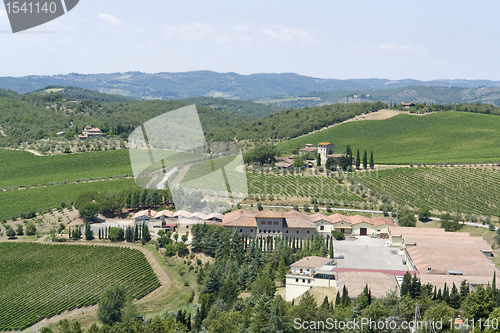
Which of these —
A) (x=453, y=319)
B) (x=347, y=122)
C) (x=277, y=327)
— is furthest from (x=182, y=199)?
(x=347, y=122)

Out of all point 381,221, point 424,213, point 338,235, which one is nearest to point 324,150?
point 424,213

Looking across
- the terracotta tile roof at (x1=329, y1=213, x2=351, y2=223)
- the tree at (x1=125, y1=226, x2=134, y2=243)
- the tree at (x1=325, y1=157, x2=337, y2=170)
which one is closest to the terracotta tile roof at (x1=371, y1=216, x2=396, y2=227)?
the terracotta tile roof at (x1=329, y1=213, x2=351, y2=223)

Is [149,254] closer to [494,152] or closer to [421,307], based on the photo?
[421,307]

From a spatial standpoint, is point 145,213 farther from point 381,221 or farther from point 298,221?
point 381,221

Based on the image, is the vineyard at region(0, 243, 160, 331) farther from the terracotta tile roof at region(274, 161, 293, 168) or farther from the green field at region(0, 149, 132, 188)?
the terracotta tile roof at region(274, 161, 293, 168)

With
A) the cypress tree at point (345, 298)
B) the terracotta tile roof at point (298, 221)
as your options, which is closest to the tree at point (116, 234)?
the terracotta tile roof at point (298, 221)
